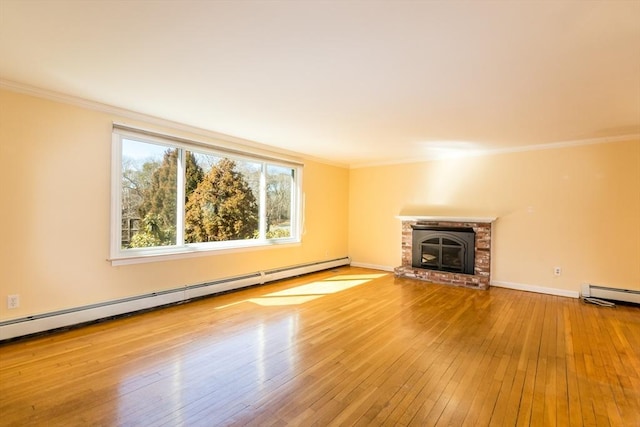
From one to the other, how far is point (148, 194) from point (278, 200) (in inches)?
90.1

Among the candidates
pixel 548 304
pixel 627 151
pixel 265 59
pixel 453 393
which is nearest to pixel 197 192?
pixel 265 59

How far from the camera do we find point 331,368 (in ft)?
8.16

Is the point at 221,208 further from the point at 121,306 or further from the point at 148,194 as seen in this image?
the point at 121,306

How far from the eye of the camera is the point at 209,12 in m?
1.81

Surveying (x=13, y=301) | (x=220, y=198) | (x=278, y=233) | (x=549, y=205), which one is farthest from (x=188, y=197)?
(x=549, y=205)

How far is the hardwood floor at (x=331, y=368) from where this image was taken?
1936 mm

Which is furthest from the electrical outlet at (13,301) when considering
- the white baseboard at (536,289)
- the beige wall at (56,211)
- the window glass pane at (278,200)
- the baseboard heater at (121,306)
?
the white baseboard at (536,289)

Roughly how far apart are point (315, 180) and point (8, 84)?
4.52 m

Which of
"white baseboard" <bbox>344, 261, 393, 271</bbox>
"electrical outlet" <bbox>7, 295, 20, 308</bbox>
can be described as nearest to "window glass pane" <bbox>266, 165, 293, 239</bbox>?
"white baseboard" <bbox>344, 261, 393, 271</bbox>

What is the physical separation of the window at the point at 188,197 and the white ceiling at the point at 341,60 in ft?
1.79

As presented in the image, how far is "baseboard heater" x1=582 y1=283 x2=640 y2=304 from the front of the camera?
433 centimetres

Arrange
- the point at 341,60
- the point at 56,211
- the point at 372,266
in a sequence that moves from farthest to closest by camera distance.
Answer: the point at 372,266, the point at 56,211, the point at 341,60

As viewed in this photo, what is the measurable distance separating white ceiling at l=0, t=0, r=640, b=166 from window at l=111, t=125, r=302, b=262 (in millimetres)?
546

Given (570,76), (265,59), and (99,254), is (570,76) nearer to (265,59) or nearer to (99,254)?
(265,59)
